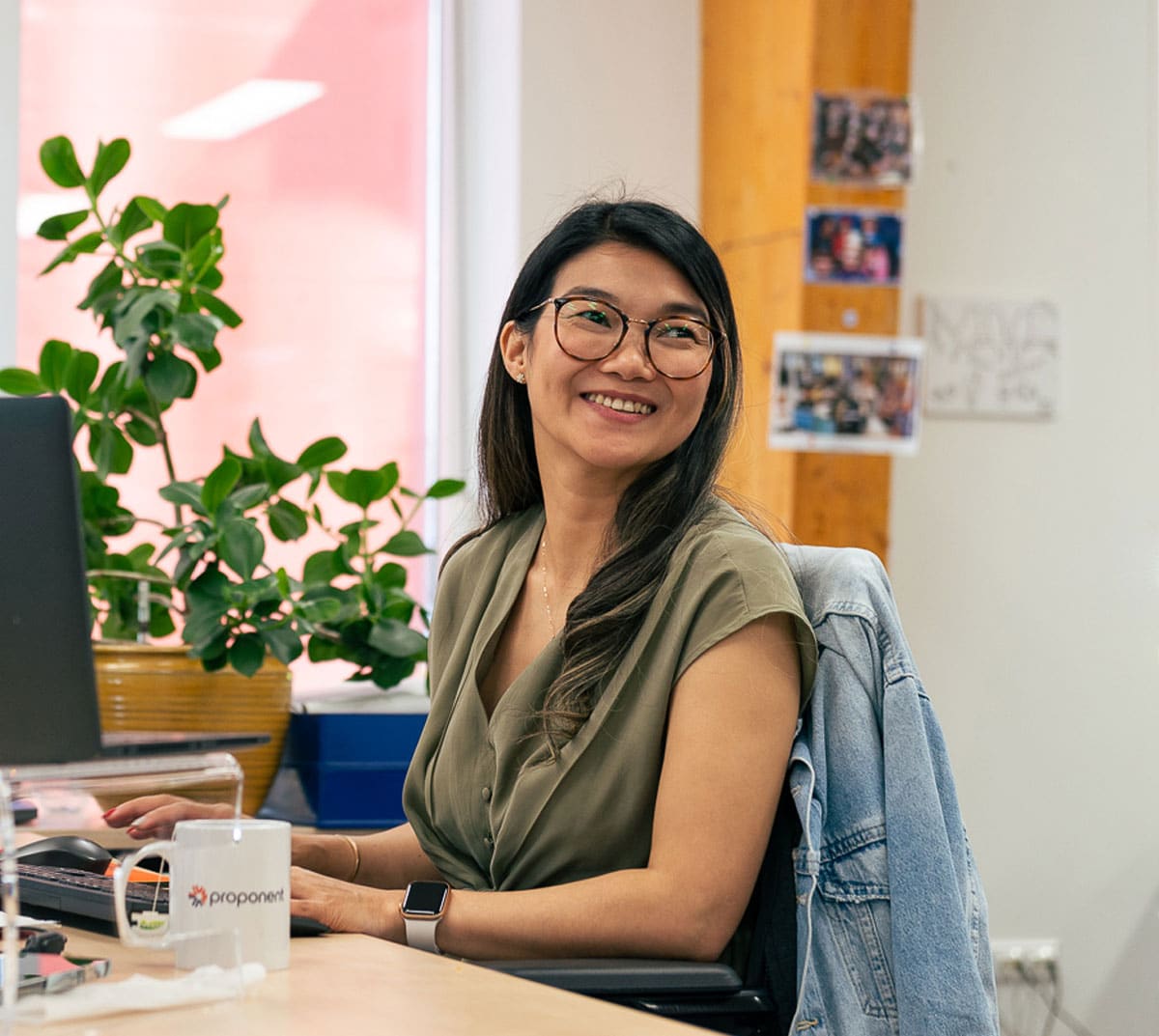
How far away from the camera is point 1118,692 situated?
3199 mm

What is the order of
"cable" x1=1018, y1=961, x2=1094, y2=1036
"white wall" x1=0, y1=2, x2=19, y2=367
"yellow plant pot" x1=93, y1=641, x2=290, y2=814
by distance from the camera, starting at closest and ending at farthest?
"yellow plant pot" x1=93, y1=641, x2=290, y2=814
"white wall" x1=0, y1=2, x2=19, y2=367
"cable" x1=1018, y1=961, x2=1094, y2=1036

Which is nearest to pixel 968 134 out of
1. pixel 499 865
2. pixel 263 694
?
pixel 263 694

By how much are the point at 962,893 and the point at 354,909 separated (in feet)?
1.85

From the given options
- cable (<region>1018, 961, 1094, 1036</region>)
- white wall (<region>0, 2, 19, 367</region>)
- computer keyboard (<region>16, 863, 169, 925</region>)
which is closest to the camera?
computer keyboard (<region>16, 863, 169, 925</region>)

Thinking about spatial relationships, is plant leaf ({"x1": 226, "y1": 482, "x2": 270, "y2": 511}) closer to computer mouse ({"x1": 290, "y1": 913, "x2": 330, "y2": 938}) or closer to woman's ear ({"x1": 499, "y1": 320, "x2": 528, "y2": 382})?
woman's ear ({"x1": 499, "y1": 320, "x2": 528, "y2": 382})

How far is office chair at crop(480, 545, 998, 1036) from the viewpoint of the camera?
1330 millimetres

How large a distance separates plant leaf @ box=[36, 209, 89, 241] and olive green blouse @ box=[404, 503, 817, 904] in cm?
104

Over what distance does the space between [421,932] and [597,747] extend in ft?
0.93

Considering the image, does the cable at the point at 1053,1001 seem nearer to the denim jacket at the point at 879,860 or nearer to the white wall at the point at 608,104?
the white wall at the point at 608,104

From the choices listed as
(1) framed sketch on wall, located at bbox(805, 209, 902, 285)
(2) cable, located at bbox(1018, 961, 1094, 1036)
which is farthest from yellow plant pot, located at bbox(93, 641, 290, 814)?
(2) cable, located at bbox(1018, 961, 1094, 1036)

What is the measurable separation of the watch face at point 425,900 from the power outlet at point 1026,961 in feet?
6.84

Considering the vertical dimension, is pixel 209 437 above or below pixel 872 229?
below

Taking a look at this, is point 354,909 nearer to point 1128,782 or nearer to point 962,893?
point 962,893

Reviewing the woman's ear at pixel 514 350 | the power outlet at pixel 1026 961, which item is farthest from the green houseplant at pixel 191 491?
the power outlet at pixel 1026 961
